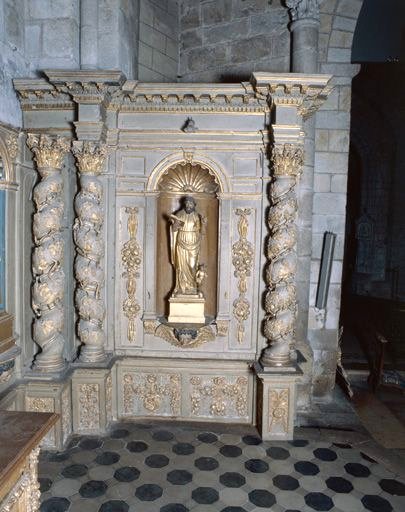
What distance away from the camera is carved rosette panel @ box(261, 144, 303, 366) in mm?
4641

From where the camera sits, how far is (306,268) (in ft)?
18.9

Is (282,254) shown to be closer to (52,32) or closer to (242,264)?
(242,264)

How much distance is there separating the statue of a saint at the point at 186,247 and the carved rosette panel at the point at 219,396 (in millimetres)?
1047

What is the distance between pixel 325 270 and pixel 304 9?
11.2 ft

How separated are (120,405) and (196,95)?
3.67 meters

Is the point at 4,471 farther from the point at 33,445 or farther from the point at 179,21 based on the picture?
the point at 179,21

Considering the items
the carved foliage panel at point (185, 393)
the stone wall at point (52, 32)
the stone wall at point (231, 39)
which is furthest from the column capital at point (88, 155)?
the stone wall at point (231, 39)

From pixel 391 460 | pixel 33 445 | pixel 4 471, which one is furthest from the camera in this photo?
pixel 391 460

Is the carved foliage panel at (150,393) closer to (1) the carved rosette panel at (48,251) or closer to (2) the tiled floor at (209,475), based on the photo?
(2) the tiled floor at (209,475)

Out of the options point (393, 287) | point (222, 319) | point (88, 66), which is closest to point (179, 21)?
point (88, 66)

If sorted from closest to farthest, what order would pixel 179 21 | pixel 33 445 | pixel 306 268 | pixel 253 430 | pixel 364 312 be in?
1. pixel 33 445
2. pixel 253 430
3. pixel 306 268
4. pixel 179 21
5. pixel 364 312

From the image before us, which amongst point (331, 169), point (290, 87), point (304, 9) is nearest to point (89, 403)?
point (290, 87)

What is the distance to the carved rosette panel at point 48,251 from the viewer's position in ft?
14.8

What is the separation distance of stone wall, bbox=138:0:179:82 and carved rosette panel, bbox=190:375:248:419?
4.23m
